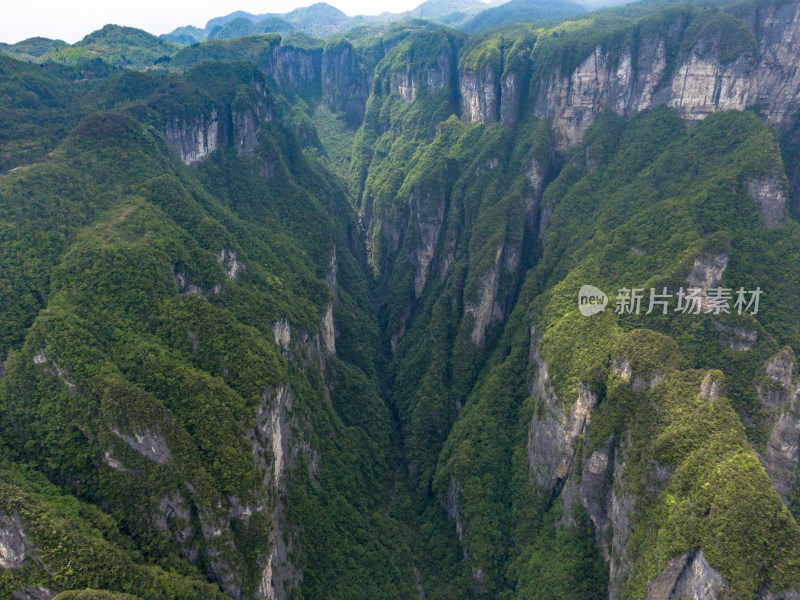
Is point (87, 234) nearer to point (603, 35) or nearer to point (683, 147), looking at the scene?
point (683, 147)

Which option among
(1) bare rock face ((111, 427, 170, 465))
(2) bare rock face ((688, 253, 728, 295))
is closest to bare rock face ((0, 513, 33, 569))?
(1) bare rock face ((111, 427, 170, 465))

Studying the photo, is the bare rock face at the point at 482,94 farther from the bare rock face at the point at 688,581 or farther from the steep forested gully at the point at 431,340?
the bare rock face at the point at 688,581

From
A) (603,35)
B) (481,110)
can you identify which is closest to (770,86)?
(603,35)

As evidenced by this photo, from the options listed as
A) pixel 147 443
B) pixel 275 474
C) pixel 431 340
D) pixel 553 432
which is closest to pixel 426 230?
pixel 431 340

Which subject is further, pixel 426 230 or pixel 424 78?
pixel 424 78
